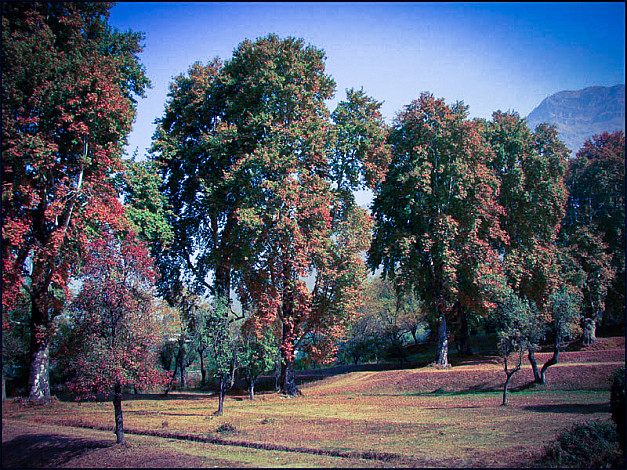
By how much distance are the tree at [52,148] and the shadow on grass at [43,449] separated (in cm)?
606

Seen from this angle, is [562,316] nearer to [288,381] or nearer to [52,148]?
[288,381]

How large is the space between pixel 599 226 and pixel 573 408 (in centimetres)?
3330

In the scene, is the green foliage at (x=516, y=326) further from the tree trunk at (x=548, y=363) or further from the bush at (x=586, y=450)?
the bush at (x=586, y=450)

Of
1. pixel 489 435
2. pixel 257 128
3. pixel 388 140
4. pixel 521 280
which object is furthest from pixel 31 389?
pixel 521 280

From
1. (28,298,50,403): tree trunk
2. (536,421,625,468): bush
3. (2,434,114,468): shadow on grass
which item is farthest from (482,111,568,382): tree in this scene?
(28,298,50,403): tree trunk

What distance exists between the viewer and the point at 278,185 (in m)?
26.1

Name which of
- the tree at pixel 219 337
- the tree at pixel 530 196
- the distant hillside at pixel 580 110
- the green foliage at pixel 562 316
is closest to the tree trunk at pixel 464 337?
the tree at pixel 530 196

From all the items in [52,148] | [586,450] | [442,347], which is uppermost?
[52,148]

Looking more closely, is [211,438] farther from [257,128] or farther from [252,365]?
[257,128]

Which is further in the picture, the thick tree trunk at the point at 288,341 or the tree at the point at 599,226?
the tree at the point at 599,226

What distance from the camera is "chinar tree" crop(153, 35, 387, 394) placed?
2659 centimetres

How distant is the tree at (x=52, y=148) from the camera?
64.4 feet

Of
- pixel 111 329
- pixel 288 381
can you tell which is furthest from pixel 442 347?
pixel 111 329

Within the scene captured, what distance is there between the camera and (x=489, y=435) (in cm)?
1215
